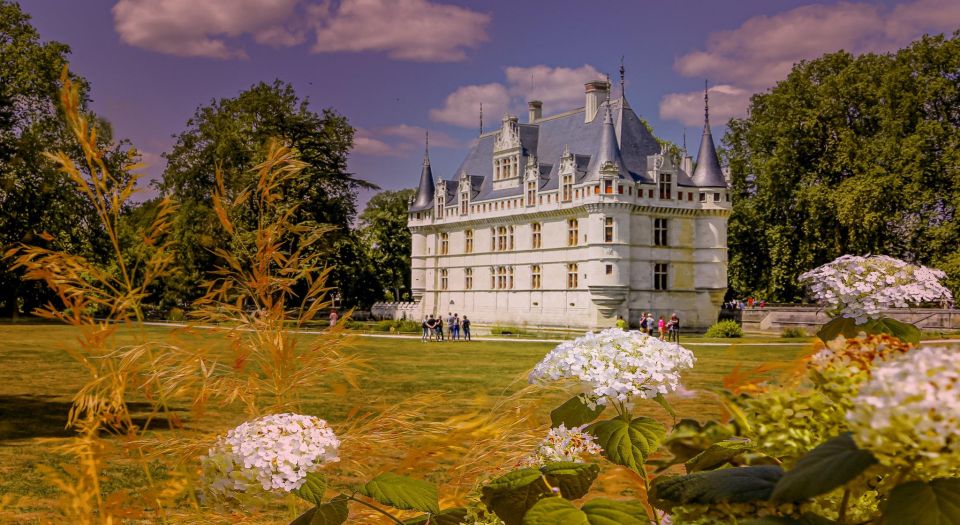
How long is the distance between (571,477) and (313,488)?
0.45m

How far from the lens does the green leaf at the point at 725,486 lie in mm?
1040

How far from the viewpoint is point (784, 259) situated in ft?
124

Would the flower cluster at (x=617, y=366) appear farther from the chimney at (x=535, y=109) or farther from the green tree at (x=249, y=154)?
the chimney at (x=535, y=109)

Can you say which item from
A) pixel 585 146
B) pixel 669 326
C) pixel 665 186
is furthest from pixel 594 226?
pixel 669 326

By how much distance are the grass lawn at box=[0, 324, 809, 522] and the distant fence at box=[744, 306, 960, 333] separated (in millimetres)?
7214

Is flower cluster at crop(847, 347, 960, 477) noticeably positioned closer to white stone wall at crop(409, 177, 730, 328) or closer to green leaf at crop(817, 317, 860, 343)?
green leaf at crop(817, 317, 860, 343)

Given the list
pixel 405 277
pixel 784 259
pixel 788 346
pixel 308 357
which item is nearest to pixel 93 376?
pixel 308 357

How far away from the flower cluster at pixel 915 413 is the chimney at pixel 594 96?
39158 millimetres

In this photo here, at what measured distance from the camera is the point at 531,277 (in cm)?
3931

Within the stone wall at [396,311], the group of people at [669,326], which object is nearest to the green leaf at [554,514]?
the group of people at [669,326]

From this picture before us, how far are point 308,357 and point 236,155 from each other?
3931 cm

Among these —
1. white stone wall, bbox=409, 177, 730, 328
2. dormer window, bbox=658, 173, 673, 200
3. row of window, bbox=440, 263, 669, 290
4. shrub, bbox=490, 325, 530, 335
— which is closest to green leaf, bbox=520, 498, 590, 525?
white stone wall, bbox=409, 177, 730, 328

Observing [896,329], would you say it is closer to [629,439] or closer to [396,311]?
[629,439]

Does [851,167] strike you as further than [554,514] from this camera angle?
Yes
